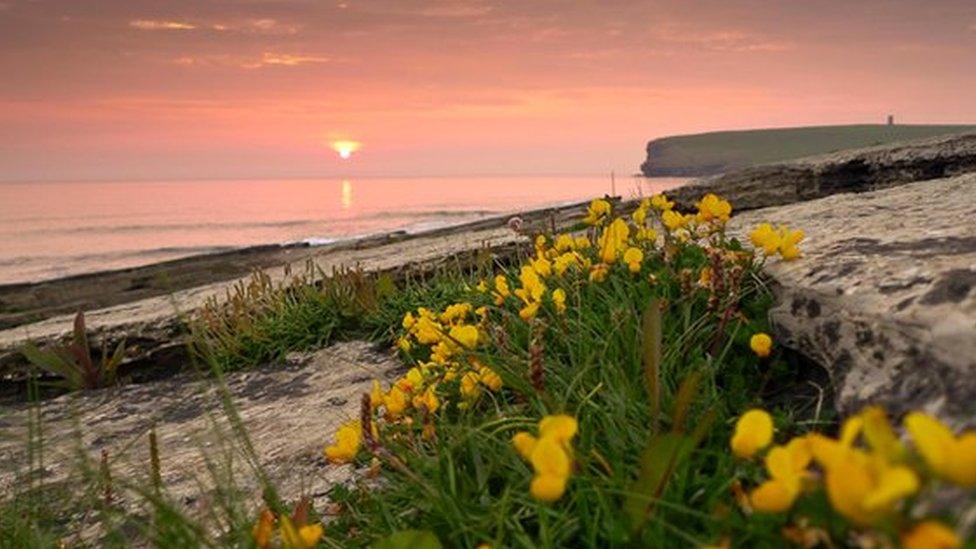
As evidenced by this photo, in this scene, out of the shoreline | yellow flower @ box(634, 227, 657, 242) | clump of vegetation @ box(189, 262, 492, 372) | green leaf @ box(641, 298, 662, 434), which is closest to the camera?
green leaf @ box(641, 298, 662, 434)

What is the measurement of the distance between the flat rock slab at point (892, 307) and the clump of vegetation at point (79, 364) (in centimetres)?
531

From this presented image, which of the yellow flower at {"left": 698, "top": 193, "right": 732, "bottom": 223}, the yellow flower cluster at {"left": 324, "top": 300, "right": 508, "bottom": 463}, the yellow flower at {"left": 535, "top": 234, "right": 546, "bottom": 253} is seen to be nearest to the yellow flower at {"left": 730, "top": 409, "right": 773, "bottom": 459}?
the yellow flower cluster at {"left": 324, "top": 300, "right": 508, "bottom": 463}

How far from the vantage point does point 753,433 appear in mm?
1480

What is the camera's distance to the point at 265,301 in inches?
290

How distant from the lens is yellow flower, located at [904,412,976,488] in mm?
965

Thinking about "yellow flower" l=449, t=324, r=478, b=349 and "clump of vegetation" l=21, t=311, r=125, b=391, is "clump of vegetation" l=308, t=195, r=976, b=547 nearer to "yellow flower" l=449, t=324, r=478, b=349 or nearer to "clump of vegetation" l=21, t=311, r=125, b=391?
"yellow flower" l=449, t=324, r=478, b=349

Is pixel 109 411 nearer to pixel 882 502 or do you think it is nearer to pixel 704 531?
pixel 704 531

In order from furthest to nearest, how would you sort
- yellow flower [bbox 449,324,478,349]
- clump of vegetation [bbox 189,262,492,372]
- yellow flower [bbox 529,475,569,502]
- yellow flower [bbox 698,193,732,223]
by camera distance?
clump of vegetation [bbox 189,262,492,372], yellow flower [bbox 698,193,732,223], yellow flower [bbox 449,324,478,349], yellow flower [bbox 529,475,569,502]

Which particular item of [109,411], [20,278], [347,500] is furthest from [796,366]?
[20,278]

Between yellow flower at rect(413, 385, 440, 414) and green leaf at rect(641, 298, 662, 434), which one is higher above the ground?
green leaf at rect(641, 298, 662, 434)

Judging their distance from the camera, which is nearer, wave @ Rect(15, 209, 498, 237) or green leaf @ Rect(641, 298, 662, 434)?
green leaf @ Rect(641, 298, 662, 434)

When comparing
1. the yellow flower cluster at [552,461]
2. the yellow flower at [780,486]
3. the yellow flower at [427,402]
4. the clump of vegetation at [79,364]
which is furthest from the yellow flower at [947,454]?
the clump of vegetation at [79,364]

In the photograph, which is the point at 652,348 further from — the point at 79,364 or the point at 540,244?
the point at 79,364

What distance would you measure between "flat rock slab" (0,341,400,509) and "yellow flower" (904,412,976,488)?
7.88 ft
